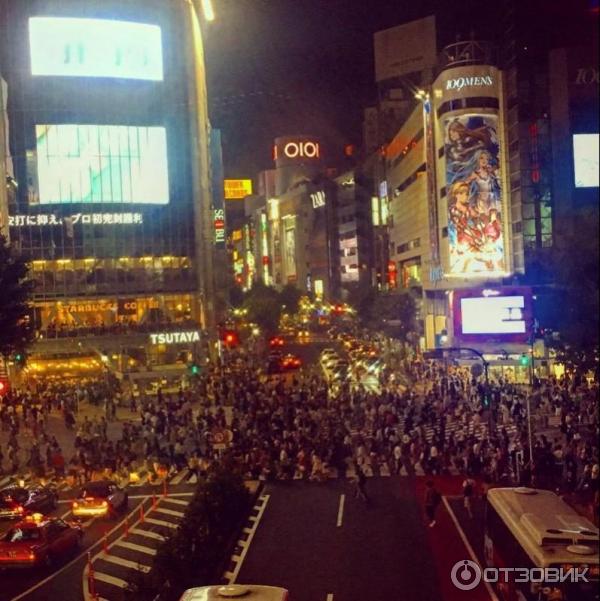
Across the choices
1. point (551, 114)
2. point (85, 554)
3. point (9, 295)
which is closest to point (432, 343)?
point (551, 114)

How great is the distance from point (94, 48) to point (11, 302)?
4104 centimetres

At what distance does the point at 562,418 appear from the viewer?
24688 millimetres

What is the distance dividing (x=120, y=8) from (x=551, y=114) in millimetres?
32669

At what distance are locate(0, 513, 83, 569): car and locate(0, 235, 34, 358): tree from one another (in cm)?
741

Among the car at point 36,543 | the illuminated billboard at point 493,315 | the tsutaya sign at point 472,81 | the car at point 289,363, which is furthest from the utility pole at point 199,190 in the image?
the car at point 36,543

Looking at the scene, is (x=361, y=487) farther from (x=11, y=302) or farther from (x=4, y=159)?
(x=4, y=159)

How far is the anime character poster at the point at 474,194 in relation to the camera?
4644 cm

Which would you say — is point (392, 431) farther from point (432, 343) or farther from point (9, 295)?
point (432, 343)

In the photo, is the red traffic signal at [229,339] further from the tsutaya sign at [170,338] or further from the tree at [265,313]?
the tsutaya sign at [170,338]

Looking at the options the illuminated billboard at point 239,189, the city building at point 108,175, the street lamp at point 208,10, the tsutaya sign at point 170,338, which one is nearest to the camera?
the tsutaya sign at point 170,338

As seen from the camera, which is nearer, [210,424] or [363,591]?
[363,591]

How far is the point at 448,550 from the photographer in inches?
613

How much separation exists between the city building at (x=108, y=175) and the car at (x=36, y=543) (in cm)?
3943

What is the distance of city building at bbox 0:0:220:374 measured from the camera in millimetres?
56469
